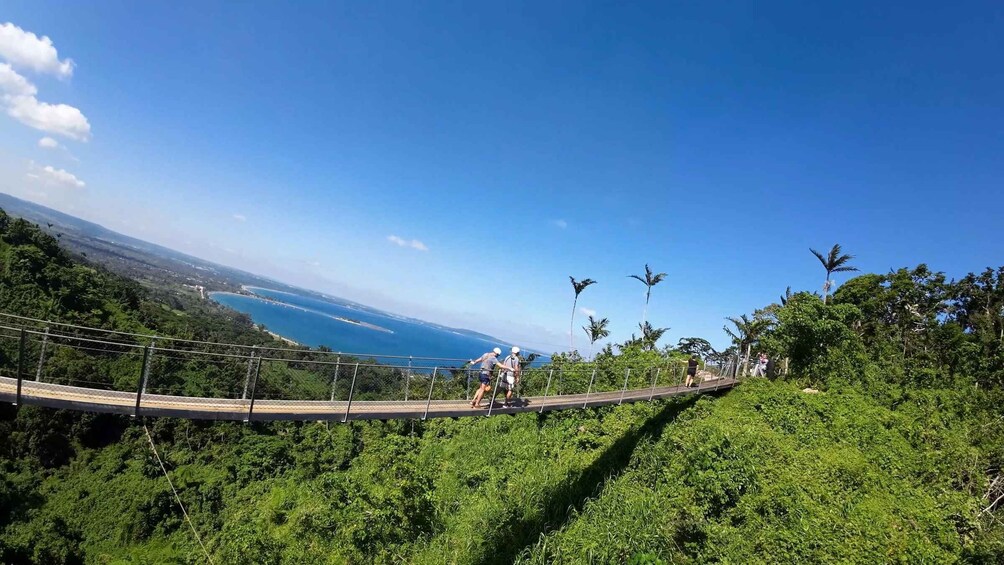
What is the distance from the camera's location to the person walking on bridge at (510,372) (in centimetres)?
1080

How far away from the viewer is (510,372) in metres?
10.8

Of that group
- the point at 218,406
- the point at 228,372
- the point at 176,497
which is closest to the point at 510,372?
the point at 218,406

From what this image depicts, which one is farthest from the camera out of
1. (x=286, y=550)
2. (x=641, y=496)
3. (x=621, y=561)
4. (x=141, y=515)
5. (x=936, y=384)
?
(x=141, y=515)

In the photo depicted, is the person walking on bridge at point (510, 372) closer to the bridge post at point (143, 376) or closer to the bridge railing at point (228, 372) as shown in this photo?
the bridge railing at point (228, 372)

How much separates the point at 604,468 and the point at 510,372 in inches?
253

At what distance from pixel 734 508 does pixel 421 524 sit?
9432 millimetres

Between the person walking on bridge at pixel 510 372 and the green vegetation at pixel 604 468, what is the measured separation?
1700 millimetres

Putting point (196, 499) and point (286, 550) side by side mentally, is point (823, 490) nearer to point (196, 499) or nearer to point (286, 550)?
point (286, 550)

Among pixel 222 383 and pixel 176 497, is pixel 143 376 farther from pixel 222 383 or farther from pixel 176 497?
pixel 176 497

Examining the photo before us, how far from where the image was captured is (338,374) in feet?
29.7

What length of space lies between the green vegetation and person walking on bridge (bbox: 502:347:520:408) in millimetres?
1700

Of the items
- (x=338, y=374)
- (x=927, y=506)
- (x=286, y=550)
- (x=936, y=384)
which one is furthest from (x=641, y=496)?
(x=936, y=384)

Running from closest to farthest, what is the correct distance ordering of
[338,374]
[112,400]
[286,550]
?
[112,400], [338,374], [286,550]

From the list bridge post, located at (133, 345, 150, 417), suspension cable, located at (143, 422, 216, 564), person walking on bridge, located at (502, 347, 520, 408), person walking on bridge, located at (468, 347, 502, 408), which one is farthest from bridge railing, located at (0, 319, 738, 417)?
suspension cable, located at (143, 422, 216, 564)
